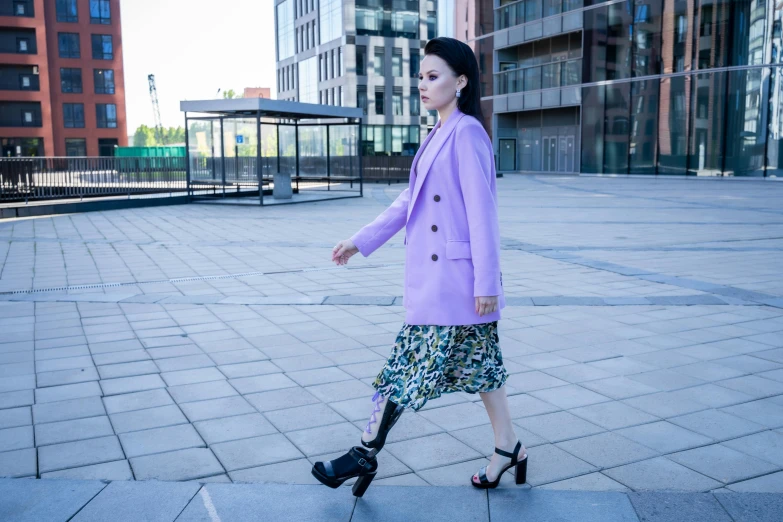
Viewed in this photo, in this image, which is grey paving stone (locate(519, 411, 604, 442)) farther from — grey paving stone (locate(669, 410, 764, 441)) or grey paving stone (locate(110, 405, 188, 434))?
grey paving stone (locate(110, 405, 188, 434))

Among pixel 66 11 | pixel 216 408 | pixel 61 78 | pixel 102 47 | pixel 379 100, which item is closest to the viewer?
pixel 216 408

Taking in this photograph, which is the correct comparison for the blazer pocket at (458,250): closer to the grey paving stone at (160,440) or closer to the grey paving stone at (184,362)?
the grey paving stone at (160,440)

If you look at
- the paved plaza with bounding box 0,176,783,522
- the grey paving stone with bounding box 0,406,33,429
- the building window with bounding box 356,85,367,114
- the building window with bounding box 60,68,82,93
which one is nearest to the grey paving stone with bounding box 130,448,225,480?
the paved plaza with bounding box 0,176,783,522

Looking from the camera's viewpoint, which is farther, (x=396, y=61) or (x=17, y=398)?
(x=396, y=61)

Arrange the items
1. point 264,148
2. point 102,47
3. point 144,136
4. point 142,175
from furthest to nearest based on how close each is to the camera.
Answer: point 144,136 < point 102,47 < point 264,148 < point 142,175

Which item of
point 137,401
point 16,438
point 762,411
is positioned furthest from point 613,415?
point 16,438

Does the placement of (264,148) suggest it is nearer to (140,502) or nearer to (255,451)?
(255,451)

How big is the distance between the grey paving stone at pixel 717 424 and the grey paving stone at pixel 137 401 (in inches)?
108

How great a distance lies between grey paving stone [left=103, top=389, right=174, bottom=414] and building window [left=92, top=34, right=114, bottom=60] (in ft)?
215

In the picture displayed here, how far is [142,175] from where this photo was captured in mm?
20578

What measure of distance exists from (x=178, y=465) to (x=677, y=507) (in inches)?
82.0

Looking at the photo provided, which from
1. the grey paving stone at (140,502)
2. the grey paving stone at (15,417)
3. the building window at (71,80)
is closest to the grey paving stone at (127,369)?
the grey paving stone at (15,417)

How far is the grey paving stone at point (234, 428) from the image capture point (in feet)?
11.8

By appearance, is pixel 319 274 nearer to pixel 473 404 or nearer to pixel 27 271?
pixel 27 271
